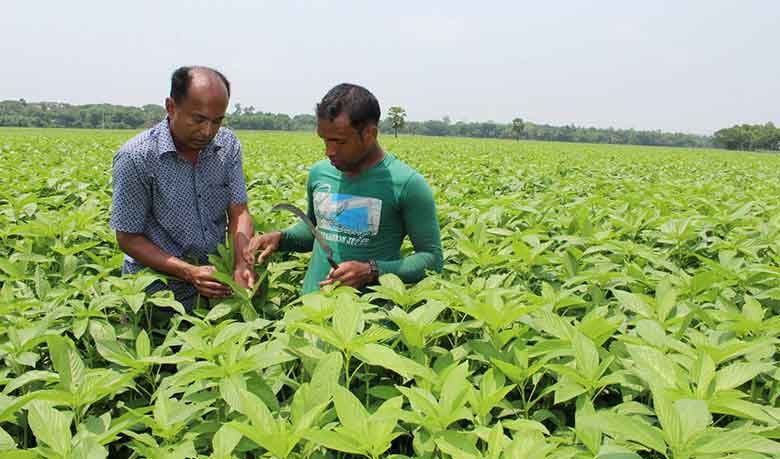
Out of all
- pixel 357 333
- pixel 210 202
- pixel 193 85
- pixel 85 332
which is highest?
pixel 193 85

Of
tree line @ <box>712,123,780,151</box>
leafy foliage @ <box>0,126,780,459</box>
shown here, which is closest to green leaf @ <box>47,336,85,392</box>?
leafy foliage @ <box>0,126,780,459</box>

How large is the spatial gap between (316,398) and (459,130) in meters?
95.7

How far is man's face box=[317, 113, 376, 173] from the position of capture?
204cm

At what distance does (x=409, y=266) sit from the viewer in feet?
6.94

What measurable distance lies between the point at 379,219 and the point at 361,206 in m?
0.09

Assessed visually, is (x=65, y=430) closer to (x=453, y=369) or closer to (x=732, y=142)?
(x=453, y=369)

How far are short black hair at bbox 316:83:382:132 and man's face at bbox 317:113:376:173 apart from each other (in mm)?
19

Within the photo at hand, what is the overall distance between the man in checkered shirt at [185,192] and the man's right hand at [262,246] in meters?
0.04

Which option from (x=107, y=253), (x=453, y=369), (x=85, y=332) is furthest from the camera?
(x=107, y=253)

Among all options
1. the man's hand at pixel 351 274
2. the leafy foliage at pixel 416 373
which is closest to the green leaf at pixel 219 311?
the leafy foliage at pixel 416 373

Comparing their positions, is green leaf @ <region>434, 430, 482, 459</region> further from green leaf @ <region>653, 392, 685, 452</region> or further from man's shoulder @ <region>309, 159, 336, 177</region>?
man's shoulder @ <region>309, 159, 336, 177</region>

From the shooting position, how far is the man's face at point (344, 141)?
204 centimetres

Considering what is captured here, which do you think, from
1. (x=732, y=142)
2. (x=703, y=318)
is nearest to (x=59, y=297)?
(x=703, y=318)

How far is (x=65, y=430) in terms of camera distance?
108 centimetres
